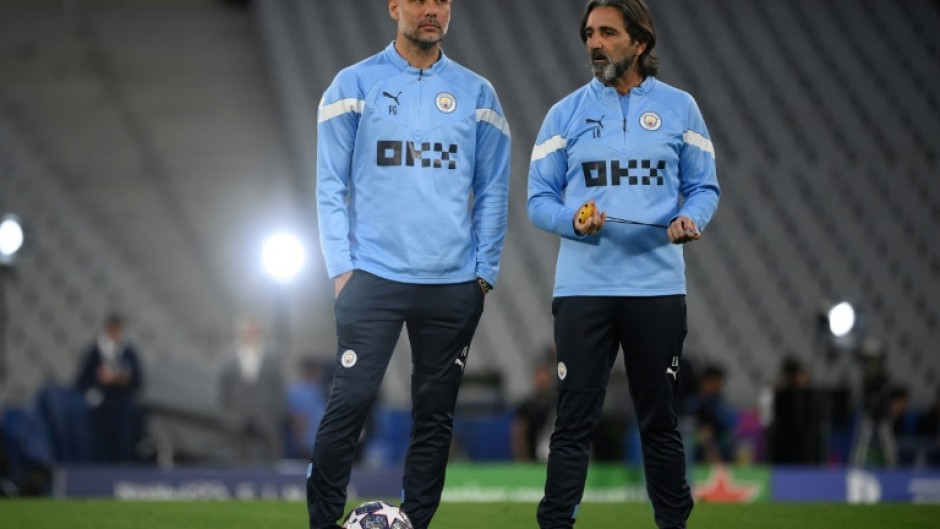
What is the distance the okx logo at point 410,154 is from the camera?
541 centimetres

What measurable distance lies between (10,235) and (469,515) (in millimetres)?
7935

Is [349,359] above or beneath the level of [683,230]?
beneath

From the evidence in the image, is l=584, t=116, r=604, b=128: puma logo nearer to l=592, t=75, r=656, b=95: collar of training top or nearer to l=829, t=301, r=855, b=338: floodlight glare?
l=592, t=75, r=656, b=95: collar of training top

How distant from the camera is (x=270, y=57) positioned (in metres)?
21.8

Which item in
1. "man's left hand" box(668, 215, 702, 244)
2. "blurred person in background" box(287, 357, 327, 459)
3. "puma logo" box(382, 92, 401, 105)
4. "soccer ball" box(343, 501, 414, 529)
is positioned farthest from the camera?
"blurred person in background" box(287, 357, 327, 459)

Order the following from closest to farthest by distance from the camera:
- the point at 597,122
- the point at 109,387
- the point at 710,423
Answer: the point at 597,122, the point at 710,423, the point at 109,387

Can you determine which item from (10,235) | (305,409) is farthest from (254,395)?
(10,235)

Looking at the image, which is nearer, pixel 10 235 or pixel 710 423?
→ pixel 10 235

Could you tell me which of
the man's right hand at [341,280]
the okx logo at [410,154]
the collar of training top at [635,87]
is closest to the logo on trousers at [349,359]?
the man's right hand at [341,280]

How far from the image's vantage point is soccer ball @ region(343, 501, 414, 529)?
514cm

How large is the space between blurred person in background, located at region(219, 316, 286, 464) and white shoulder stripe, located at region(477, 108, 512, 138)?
8.76m

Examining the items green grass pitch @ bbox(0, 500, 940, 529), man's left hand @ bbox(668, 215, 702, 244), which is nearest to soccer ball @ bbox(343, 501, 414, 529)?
green grass pitch @ bbox(0, 500, 940, 529)

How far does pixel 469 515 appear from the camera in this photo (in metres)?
7.00

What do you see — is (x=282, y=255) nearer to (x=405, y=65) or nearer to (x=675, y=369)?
(x=405, y=65)
